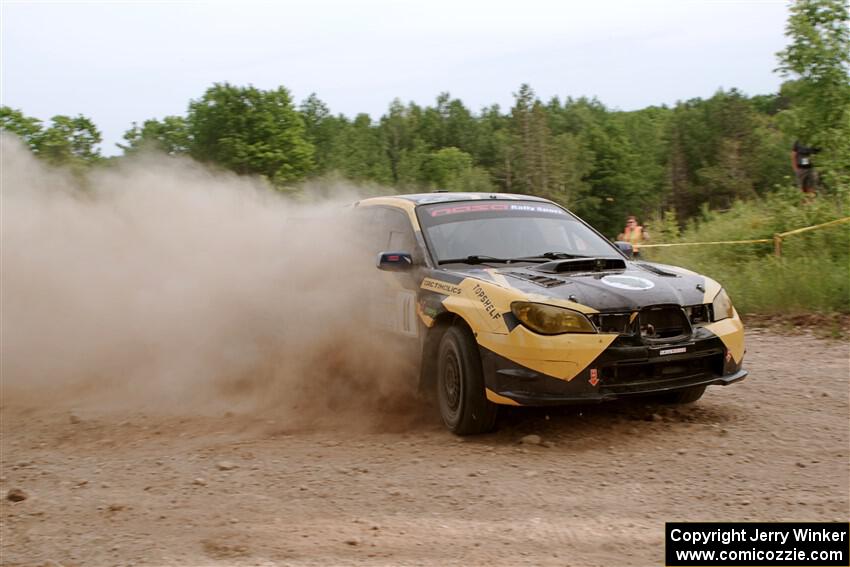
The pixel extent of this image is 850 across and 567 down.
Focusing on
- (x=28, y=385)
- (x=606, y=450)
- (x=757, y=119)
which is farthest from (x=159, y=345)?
(x=757, y=119)

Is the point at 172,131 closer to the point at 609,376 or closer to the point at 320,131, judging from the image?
the point at 320,131

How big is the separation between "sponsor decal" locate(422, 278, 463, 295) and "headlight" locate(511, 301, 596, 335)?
688 millimetres

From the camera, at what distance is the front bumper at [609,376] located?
5266 mm

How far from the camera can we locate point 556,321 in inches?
207

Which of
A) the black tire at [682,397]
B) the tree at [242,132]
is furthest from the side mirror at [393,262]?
the tree at [242,132]

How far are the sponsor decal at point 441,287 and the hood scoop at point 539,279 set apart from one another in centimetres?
38

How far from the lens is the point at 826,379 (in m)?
7.14

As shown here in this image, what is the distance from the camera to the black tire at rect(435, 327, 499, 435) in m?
5.55

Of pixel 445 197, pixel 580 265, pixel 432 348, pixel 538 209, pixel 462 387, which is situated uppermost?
pixel 445 197

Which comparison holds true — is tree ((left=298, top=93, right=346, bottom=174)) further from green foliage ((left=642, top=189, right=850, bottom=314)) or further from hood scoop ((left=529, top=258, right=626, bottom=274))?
hood scoop ((left=529, top=258, right=626, bottom=274))

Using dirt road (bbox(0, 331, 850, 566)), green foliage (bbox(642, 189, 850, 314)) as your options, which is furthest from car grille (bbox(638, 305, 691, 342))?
green foliage (bbox(642, 189, 850, 314))

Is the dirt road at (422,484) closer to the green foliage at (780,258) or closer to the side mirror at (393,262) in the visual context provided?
the side mirror at (393,262)

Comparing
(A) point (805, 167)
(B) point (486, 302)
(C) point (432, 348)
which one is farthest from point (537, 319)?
(A) point (805, 167)

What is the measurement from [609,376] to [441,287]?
4.55ft
